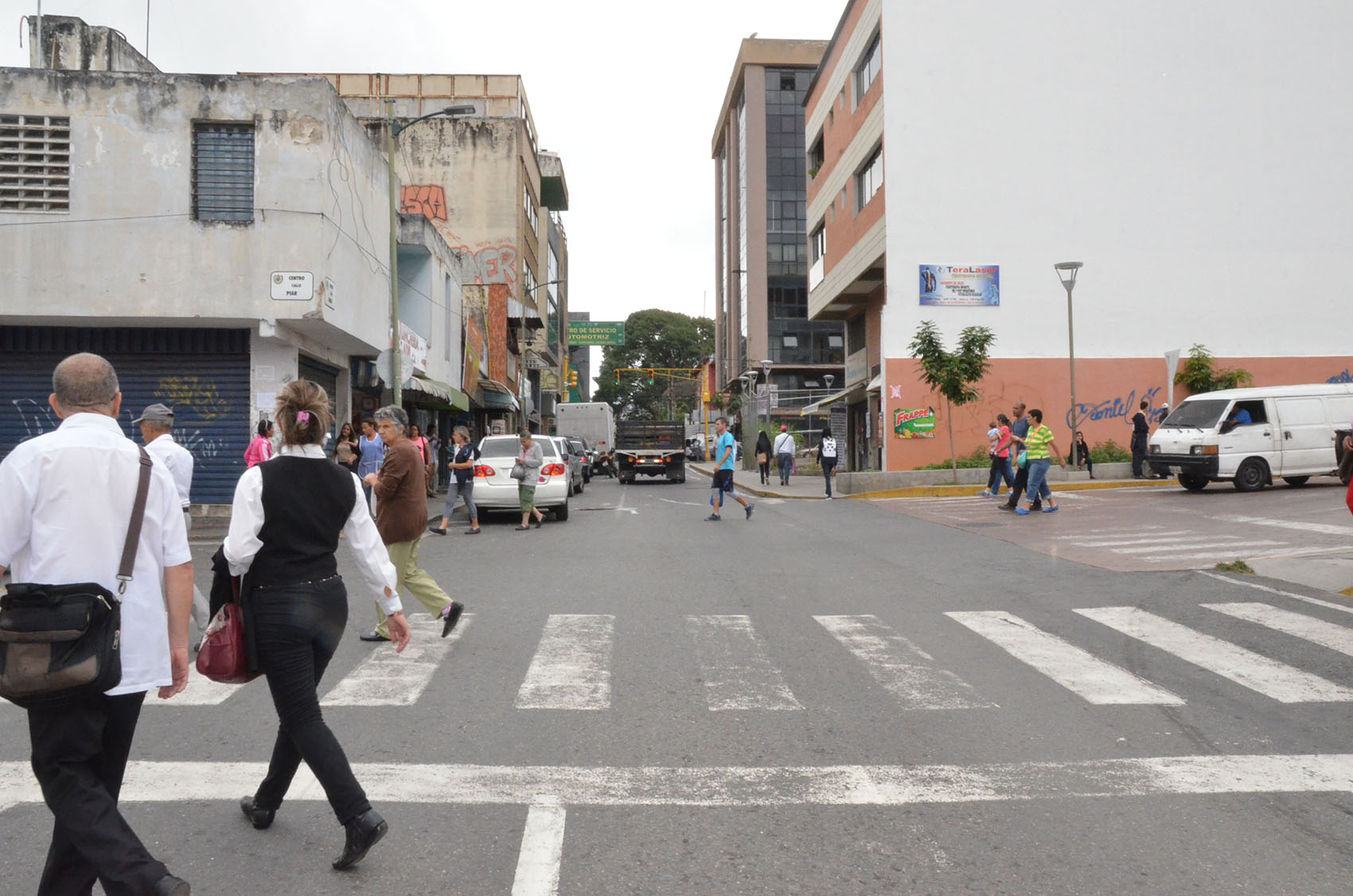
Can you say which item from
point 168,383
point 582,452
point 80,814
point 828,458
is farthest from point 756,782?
point 582,452

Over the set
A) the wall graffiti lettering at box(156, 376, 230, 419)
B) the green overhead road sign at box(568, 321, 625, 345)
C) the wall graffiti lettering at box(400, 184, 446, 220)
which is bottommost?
the wall graffiti lettering at box(156, 376, 230, 419)

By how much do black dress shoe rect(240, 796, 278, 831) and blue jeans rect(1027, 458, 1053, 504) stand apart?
15.0 metres

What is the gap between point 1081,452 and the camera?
2866 centimetres

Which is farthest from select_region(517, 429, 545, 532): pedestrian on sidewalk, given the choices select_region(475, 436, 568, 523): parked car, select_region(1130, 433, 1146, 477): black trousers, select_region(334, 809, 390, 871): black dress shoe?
select_region(1130, 433, 1146, 477): black trousers

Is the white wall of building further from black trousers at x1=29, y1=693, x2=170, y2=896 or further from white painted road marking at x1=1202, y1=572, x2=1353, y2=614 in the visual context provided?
black trousers at x1=29, y1=693, x2=170, y2=896

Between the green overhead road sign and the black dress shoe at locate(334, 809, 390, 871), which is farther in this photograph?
the green overhead road sign

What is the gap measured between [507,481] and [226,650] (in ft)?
47.9

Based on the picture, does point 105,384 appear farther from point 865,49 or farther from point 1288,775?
point 865,49

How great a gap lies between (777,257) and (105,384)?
68.2m

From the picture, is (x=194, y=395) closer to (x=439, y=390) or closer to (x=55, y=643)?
(x=439, y=390)

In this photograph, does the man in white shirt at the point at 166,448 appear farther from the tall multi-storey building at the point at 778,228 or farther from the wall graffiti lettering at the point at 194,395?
the tall multi-storey building at the point at 778,228

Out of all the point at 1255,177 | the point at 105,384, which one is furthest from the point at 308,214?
the point at 1255,177

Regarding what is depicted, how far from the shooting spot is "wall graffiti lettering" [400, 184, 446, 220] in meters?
41.9

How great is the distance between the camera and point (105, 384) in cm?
315
